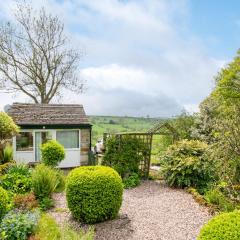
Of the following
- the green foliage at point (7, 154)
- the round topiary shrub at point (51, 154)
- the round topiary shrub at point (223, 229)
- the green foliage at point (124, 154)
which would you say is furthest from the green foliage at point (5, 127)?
the round topiary shrub at point (223, 229)

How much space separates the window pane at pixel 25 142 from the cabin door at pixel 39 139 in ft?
1.16

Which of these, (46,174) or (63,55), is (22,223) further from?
(63,55)

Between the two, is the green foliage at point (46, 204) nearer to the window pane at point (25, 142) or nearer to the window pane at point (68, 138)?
the window pane at point (25, 142)

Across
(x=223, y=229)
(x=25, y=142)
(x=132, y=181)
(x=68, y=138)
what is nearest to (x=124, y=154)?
(x=132, y=181)

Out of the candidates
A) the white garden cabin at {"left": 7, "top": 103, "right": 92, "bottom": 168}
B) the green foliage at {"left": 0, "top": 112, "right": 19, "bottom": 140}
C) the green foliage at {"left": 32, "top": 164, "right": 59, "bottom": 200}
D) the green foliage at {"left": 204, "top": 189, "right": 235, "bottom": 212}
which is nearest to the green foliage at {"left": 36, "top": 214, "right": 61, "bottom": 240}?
the green foliage at {"left": 32, "top": 164, "right": 59, "bottom": 200}

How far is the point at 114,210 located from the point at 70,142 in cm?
1303

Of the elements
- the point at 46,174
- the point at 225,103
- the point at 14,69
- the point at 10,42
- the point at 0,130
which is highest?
the point at 10,42

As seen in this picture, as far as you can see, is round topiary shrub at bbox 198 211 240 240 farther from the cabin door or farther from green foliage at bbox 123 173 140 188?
the cabin door

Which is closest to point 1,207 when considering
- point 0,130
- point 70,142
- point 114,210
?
point 114,210

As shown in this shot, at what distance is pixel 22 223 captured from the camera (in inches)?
296

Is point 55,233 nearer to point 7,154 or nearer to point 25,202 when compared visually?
point 25,202

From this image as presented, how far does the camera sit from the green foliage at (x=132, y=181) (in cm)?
1380

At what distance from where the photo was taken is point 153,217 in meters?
9.42

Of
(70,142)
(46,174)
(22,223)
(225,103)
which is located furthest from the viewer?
(70,142)
